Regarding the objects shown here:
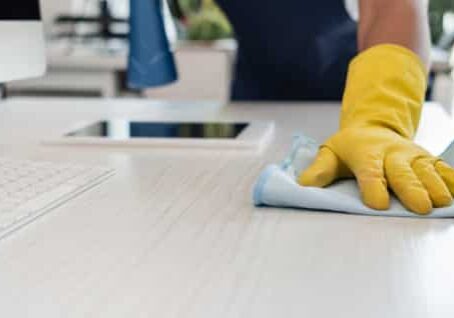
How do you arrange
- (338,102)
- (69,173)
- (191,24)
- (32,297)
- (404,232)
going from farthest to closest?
(191,24)
(338,102)
(69,173)
(404,232)
(32,297)

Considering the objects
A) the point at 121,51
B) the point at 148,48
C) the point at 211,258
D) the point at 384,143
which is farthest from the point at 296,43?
the point at 121,51

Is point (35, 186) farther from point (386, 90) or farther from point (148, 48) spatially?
point (148, 48)

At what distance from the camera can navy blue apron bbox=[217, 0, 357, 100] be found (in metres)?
1.36

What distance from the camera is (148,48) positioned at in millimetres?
1293

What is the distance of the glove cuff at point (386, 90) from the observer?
746 millimetres

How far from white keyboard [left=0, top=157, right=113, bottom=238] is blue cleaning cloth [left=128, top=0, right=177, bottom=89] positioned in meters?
0.57

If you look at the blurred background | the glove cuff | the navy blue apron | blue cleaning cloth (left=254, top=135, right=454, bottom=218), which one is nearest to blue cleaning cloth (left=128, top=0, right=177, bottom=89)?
the navy blue apron

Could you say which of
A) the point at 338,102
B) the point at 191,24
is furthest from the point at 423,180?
the point at 191,24

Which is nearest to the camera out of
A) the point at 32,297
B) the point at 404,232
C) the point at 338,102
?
the point at 32,297

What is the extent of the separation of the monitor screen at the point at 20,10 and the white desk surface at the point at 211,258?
361 mm

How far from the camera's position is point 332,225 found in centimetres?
56

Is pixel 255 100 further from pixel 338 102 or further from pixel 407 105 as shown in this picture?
pixel 407 105

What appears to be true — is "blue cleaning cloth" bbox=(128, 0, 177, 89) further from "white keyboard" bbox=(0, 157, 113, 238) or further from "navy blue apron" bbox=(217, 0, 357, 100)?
"white keyboard" bbox=(0, 157, 113, 238)

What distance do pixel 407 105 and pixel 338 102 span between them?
22.5 inches
